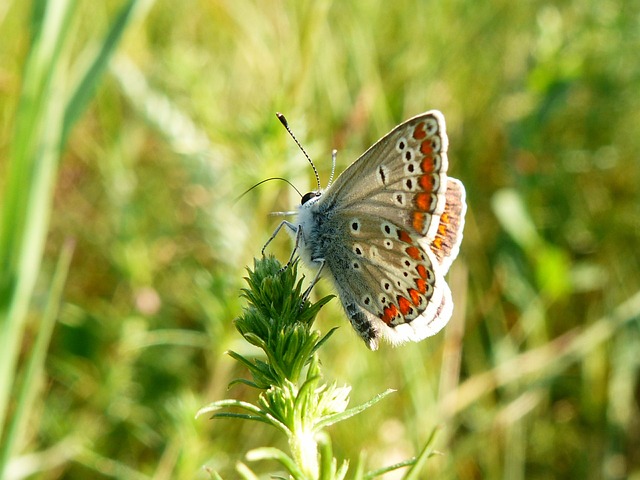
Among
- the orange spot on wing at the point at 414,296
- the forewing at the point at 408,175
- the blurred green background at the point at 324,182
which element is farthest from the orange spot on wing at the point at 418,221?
the blurred green background at the point at 324,182

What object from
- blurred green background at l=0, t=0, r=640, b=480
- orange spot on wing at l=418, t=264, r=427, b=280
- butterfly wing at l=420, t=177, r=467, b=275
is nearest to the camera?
orange spot on wing at l=418, t=264, r=427, b=280

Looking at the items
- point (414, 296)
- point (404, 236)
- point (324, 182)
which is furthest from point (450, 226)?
point (324, 182)

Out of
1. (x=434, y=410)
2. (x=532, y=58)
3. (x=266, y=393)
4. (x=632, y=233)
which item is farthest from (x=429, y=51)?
(x=266, y=393)

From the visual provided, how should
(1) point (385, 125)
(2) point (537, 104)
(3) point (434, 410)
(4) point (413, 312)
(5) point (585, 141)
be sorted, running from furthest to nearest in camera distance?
(5) point (585, 141) < (2) point (537, 104) < (1) point (385, 125) < (3) point (434, 410) < (4) point (413, 312)

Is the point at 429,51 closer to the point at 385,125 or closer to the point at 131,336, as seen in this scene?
the point at 385,125

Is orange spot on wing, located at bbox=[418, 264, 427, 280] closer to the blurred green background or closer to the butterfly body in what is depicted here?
the butterfly body

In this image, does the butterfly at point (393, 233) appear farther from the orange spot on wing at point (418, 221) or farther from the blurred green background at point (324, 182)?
the blurred green background at point (324, 182)

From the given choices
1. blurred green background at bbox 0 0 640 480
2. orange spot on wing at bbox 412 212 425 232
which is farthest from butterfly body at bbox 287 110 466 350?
blurred green background at bbox 0 0 640 480
